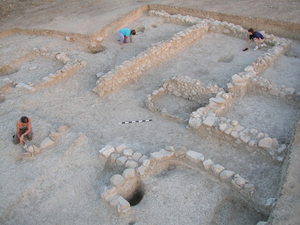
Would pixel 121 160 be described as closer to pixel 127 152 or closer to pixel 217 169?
pixel 127 152

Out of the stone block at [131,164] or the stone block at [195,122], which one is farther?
the stone block at [195,122]

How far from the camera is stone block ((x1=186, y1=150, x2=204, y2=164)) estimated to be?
6.11 meters

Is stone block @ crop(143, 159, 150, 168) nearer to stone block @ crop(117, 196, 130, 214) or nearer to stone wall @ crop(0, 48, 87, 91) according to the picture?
stone block @ crop(117, 196, 130, 214)

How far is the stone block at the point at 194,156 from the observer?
611 centimetres

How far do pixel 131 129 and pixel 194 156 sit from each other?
2.13 meters

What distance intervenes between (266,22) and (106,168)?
31.8 ft

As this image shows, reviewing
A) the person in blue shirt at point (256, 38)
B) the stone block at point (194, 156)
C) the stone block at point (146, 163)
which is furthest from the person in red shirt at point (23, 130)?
the person in blue shirt at point (256, 38)

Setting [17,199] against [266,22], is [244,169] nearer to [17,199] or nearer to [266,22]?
[17,199]

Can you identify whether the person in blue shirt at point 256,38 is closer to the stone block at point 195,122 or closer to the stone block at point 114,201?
the stone block at point 195,122

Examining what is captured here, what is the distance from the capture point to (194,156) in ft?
20.4

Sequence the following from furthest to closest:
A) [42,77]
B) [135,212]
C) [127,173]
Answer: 1. [42,77]
2. [127,173]
3. [135,212]

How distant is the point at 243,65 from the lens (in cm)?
1004

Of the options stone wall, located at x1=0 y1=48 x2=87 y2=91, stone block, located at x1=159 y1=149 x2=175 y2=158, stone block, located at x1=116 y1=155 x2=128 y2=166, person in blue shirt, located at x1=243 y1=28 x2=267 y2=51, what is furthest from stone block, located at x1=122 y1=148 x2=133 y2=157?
person in blue shirt, located at x1=243 y1=28 x2=267 y2=51

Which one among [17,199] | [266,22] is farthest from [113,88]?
[266,22]
